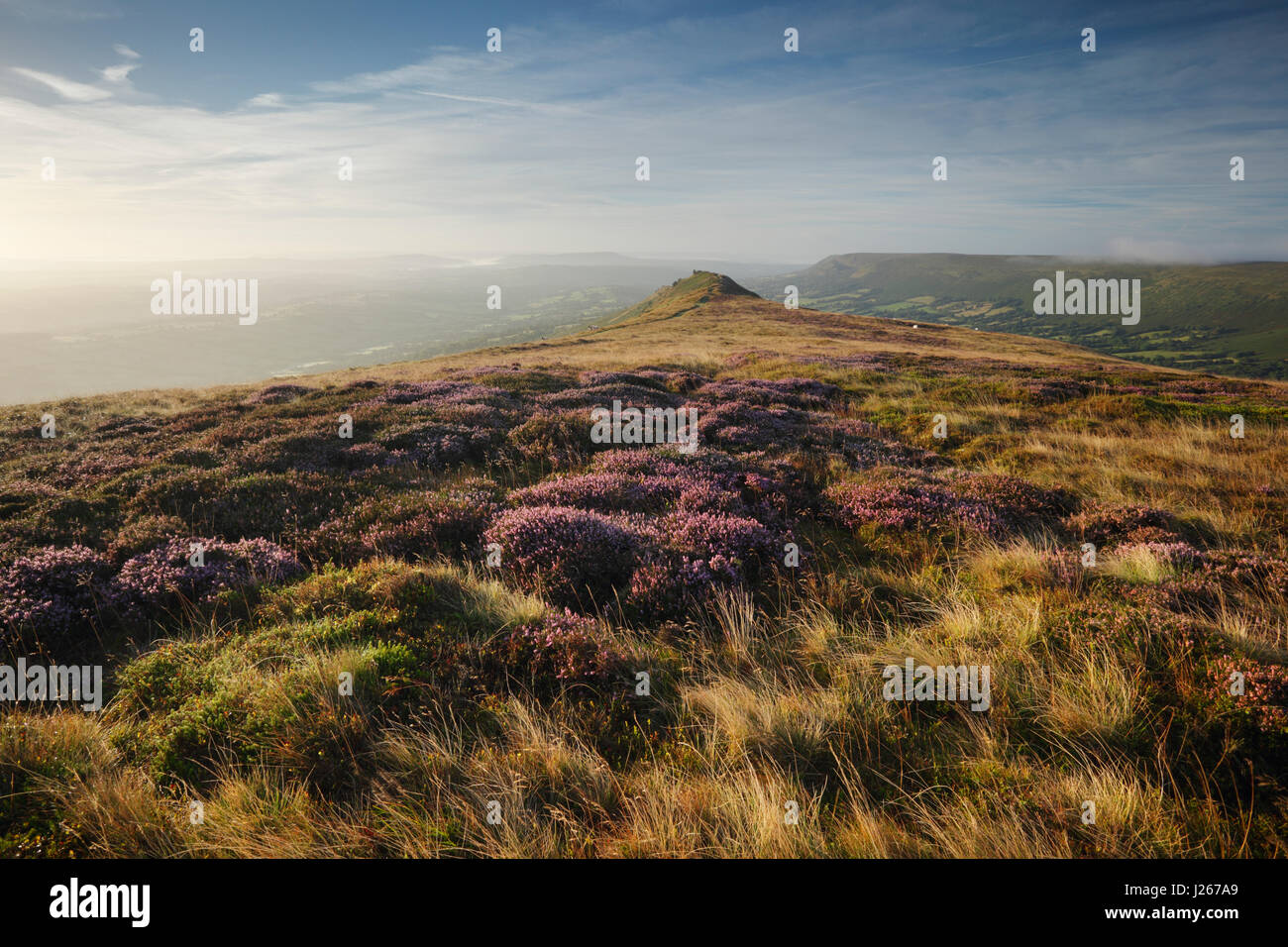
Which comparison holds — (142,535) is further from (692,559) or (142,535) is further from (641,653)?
(692,559)

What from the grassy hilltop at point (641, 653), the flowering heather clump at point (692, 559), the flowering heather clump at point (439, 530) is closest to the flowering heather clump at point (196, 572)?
the grassy hilltop at point (641, 653)

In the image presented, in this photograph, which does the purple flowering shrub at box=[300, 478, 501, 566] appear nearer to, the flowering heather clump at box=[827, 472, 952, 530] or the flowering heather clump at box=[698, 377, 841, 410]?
the flowering heather clump at box=[827, 472, 952, 530]

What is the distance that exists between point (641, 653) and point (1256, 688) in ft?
13.9

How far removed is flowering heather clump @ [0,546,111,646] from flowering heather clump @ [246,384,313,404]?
45.3 ft

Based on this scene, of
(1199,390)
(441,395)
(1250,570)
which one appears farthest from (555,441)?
(1199,390)

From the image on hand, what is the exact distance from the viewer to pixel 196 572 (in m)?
5.83

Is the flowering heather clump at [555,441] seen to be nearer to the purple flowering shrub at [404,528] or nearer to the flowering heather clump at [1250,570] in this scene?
→ the purple flowering shrub at [404,528]

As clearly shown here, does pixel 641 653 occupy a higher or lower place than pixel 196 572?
lower

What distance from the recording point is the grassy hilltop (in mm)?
2934

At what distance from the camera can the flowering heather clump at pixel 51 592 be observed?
16.3 ft

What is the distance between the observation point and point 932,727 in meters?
3.62

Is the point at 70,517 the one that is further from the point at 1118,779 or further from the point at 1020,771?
the point at 1118,779

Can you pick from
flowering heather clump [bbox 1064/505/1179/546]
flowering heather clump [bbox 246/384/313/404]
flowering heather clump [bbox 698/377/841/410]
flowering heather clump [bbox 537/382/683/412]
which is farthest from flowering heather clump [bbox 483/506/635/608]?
flowering heather clump [bbox 246/384/313/404]

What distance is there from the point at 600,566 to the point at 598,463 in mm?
3886
